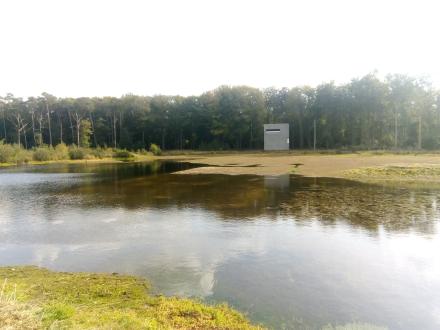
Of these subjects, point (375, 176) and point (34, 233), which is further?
point (375, 176)

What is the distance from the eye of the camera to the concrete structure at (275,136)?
251 feet

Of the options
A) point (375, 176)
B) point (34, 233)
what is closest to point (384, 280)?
point (34, 233)

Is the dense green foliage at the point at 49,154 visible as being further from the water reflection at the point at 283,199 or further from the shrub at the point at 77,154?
the water reflection at the point at 283,199

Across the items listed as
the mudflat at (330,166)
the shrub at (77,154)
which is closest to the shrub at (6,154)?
the shrub at (77,154)

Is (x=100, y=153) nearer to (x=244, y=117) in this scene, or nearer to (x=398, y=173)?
(x=244, y=117)

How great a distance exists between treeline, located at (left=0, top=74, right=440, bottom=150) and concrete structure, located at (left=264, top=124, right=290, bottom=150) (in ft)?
10.7

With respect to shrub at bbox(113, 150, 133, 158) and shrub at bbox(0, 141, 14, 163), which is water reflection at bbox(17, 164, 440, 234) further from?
shrub at bbox(113, 150, 133, 158)

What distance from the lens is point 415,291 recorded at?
8.45 meters

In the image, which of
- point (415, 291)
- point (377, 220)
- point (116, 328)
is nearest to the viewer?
point (116, 328)

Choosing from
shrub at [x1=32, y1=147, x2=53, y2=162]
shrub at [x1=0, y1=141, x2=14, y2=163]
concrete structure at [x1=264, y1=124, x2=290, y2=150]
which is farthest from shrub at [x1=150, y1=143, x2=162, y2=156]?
shrub at [x1=0, y1=141, x2=14, y2=163]

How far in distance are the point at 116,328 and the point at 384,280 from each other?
6696 mm

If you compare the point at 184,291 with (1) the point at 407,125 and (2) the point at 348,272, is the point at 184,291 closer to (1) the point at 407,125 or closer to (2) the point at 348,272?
(2) the point at 348,272

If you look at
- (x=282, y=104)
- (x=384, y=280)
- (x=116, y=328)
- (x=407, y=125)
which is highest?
(x=282, y=104)

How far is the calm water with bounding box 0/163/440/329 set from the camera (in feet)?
26.0
